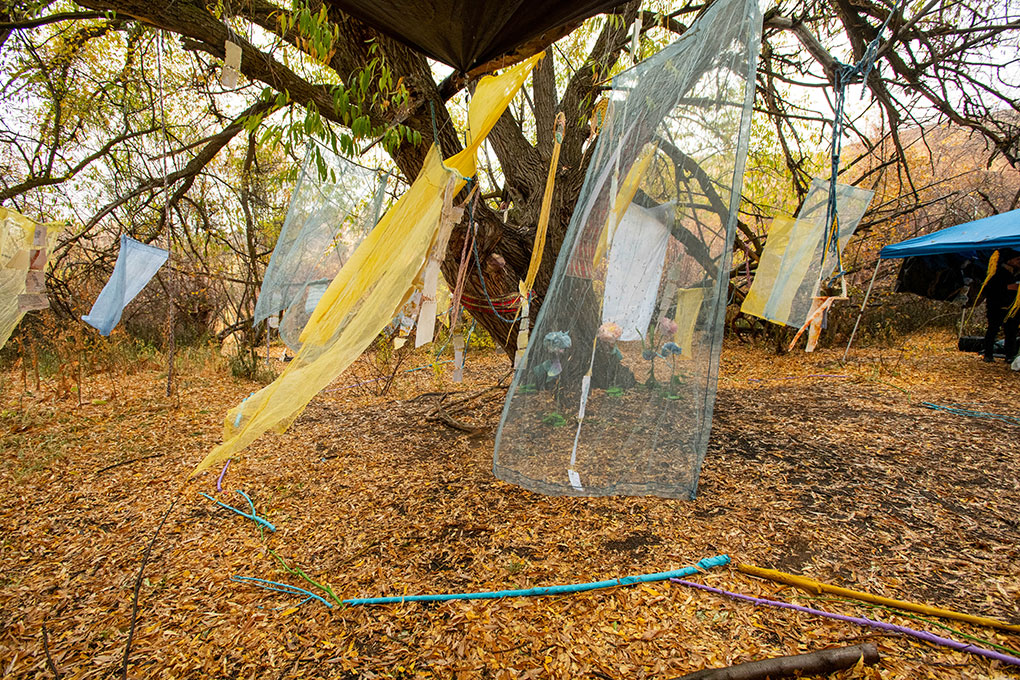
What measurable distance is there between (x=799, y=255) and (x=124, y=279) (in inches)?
201

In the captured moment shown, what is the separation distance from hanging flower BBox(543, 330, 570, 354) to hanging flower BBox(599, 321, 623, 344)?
0.13 meters

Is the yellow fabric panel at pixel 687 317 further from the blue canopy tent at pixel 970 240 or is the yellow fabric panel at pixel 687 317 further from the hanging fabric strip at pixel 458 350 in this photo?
the blue canopy tent at pixel 970 240

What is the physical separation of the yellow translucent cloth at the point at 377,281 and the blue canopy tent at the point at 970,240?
3.81 m

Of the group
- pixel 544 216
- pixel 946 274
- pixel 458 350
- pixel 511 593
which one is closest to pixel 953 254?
pixel 946 274

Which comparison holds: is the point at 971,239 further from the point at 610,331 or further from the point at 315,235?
the point at 315,235

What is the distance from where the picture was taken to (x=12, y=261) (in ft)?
9.58

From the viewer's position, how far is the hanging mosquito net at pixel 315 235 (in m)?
3.27

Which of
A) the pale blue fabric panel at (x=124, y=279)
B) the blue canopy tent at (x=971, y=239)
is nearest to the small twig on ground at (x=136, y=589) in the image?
the pale blue fabric panel at (x=124, y=279)

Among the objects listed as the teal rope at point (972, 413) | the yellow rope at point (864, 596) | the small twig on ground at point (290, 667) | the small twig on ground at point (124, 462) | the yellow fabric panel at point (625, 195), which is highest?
the yellow fabric panel at point (625, 195)

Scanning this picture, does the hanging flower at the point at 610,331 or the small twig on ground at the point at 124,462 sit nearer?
the hanging flower at the point at 610,331

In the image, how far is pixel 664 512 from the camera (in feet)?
6.37

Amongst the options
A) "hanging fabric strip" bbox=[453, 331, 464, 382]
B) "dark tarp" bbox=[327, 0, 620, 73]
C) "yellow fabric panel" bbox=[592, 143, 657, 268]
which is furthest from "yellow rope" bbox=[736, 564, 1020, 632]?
"dark tarp" bbox=[327, 0, 620, 73]

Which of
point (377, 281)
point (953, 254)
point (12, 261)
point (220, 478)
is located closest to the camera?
point (377, 281)

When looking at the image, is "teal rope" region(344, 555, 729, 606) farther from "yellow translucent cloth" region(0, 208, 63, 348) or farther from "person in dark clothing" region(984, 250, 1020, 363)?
"person in dark clothing" region(984, 250, 1020, 363)
